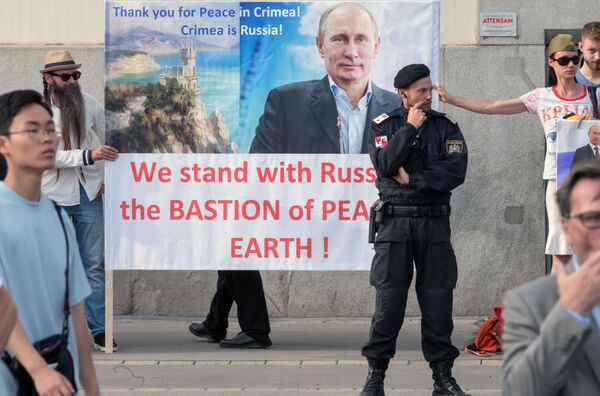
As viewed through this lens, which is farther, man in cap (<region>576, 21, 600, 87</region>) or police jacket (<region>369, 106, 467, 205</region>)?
man in cap (<region>576, 21, 600, 87</region>)

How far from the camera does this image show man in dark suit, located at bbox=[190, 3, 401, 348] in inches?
331

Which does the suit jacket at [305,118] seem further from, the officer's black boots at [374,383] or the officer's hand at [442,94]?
the officer's black boots at [374,383]

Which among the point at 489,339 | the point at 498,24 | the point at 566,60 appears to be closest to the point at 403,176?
the point at 566,60

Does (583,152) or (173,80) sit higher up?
(173,80)

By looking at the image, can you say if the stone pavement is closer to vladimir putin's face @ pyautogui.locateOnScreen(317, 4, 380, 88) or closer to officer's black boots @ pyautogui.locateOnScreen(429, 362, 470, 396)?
officer's black boots @ pyautogui.locateOnScreen(429, 362, 470, 396)

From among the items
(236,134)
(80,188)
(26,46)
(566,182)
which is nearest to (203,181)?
(236,134)

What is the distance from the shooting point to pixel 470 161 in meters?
10.3

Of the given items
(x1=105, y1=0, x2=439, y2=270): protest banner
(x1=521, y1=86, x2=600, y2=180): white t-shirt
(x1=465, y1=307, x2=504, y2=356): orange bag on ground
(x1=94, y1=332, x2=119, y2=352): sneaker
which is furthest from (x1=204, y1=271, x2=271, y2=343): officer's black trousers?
(x1=521, y1=86, x2=600, y2=180): white t-shirt

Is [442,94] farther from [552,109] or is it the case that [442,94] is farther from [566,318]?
[566,318]

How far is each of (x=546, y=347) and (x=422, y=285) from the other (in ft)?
14.2

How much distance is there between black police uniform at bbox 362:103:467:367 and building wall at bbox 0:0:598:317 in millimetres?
3057

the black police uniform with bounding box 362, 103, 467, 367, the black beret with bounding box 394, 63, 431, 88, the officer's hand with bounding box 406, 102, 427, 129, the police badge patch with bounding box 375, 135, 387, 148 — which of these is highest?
the black beret with bounding box 394, 63, 431, 88

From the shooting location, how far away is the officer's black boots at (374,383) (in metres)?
7.18

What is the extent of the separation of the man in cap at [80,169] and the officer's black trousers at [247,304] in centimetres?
82
